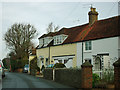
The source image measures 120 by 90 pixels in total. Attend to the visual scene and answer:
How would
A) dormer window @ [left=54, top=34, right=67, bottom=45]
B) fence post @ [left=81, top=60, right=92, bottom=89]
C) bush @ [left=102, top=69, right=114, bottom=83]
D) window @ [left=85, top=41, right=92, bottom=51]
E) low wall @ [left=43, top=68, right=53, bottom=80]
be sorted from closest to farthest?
fence post @ [left=81, top=60, right=92, bottom=89] < bush @ [left=102, top=69, right=114, bottom=83] < low wall @ [left=43, top=68, right=53, bottom=80] < window @ [left=85, top=41, right=92, bottom=51] < dormer window @ [left=54, top=34, right=67, bottom=45]

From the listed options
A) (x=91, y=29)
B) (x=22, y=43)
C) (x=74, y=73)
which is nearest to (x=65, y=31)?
(x=91, y=29)

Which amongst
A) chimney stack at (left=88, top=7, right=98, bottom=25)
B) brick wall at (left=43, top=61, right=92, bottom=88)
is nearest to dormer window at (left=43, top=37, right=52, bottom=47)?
chimney stack at (left=88, top=7, right=98, bottom=25)

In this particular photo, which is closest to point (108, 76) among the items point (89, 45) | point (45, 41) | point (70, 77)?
point (70, 77)

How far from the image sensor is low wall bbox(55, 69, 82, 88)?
15762mm

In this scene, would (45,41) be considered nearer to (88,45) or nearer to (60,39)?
(60,39)

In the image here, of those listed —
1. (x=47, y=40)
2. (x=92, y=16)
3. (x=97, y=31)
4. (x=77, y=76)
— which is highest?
(x=92, y=16)

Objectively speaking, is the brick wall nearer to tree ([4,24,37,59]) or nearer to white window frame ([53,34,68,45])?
white window frame ([53,34,68,45])

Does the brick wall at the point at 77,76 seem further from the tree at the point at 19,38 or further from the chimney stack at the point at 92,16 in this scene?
the tree at the point at 19,38

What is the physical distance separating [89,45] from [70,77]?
12210 millimetres

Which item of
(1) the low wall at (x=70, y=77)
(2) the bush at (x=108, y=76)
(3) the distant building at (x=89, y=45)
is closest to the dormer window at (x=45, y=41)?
(3) the distant building at (x=89, y=45)

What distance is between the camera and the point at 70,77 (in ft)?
57.3

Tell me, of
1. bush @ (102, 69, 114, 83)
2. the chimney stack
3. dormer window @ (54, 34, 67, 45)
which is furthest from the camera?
dormer window @ (54, 34, 67, 45)

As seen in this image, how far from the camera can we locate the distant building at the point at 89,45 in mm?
25422

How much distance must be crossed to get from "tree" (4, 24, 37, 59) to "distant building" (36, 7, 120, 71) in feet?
42.6
